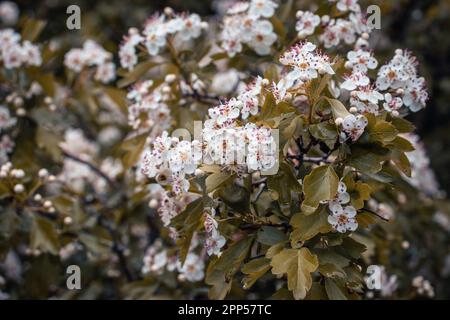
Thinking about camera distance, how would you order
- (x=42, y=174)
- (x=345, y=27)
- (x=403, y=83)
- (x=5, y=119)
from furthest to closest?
(x=5, y=119)
(x=42, y=174)
(x=345, y=27)
(x=403, y=83)

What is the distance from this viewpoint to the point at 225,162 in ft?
7.54

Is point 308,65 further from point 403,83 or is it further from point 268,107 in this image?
point 403,83

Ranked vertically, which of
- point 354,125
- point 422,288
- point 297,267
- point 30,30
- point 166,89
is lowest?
point 422,288

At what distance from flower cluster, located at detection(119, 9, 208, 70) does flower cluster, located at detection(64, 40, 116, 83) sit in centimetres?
74

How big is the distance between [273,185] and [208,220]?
276 millimetres

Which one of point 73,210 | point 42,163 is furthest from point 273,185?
point 42,163

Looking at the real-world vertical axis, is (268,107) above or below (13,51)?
below

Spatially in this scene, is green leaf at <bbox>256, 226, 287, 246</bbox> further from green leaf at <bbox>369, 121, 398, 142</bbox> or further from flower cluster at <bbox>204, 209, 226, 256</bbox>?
green leaf at <bbox>369, 121, 398, 142</bbox>

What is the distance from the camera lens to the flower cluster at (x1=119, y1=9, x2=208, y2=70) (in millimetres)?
3273

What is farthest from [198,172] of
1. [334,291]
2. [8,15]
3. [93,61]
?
[8,15]

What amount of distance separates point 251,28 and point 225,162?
116cm

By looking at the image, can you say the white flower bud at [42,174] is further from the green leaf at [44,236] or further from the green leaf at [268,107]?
the green leaf at [268,107]

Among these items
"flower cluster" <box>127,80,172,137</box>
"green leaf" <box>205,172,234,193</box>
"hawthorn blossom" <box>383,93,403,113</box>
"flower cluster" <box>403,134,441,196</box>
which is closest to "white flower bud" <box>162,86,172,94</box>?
"flower cluster" <box>127,80,172,137</box>

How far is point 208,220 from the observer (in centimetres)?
245
